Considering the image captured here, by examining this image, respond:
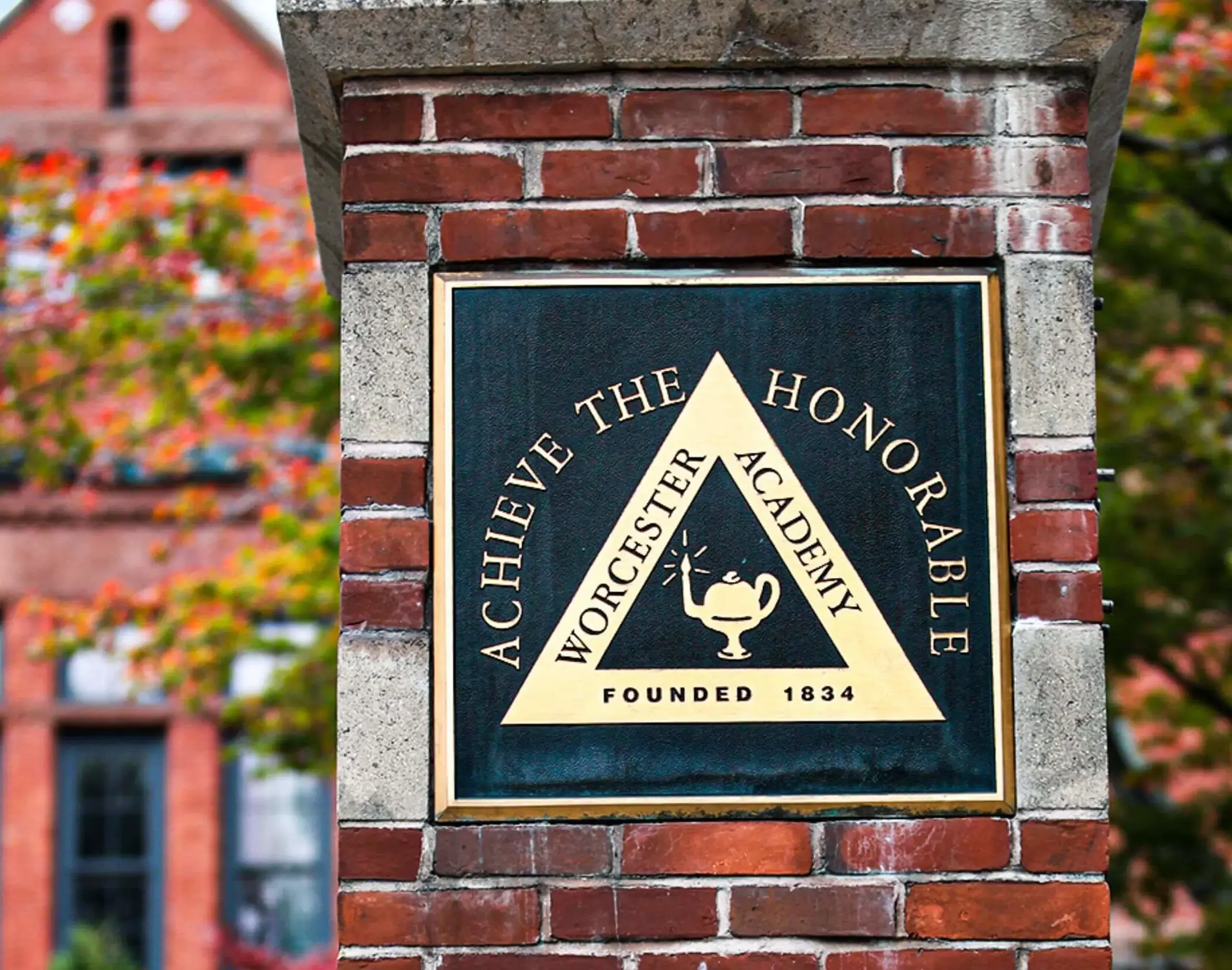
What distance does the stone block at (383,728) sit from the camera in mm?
2457

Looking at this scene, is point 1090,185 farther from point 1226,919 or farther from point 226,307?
point 226,307

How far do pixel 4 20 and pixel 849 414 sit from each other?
12273 mm

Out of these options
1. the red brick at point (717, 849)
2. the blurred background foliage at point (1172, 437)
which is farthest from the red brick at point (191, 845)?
the red brick at point (717, 849)

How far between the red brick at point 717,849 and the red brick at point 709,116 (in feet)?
3.34

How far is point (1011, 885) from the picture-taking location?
8.00ft

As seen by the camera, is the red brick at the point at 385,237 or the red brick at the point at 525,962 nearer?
the red brick at the point at 525,962

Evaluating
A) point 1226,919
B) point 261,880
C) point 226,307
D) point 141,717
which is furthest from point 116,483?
point 1226,919

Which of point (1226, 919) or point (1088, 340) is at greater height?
point (1088, 340)

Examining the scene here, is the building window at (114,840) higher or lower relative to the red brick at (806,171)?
lower

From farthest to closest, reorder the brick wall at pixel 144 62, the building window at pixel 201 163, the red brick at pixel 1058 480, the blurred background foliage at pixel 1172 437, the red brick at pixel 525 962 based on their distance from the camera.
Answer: the brick wall at pixel 144 62 → the building window at pixel 201 163 → the blurred background foliage at pixel 1172 437 → the red brick at pixel 1058 480 → the red brick at pixel 525 962

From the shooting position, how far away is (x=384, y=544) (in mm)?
2521

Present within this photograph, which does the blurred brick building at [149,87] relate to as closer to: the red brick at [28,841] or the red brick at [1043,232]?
the red brick at [28,841]

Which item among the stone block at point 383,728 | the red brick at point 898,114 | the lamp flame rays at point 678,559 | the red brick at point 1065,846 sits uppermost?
the red brick at point 898,114

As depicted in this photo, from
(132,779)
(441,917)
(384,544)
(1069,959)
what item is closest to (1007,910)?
(1069,959)
